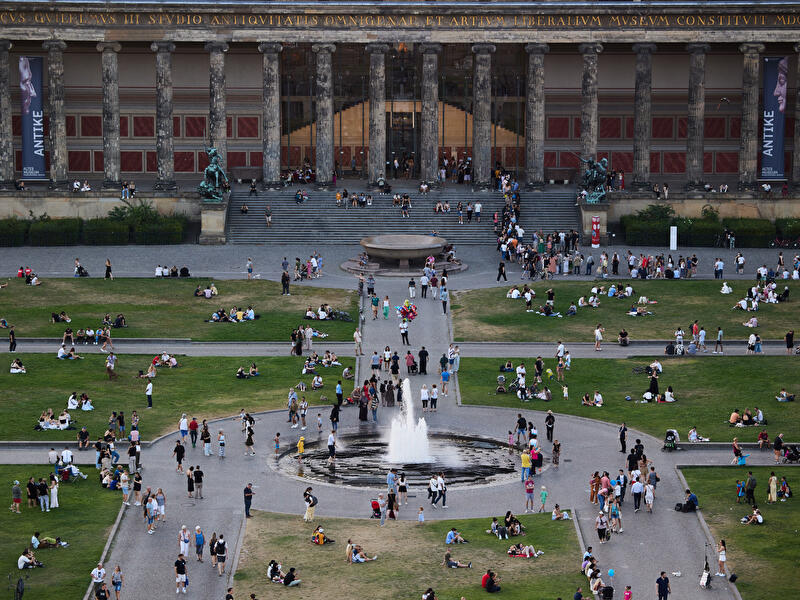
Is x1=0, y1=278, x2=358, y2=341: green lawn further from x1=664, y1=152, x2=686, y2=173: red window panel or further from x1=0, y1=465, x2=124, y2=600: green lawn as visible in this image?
x1=664, y1=152, x2=686, y2=173: red window panel

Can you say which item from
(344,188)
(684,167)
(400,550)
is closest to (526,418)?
(400,550)

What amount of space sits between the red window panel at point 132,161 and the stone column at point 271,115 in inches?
482

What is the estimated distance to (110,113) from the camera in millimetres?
107812

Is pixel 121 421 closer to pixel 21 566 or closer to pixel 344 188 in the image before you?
Answer: pixel 21 566

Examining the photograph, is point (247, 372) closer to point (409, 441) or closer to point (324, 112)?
point (409, 441)

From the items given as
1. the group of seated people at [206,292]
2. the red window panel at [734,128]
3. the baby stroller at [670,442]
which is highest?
the red window panel at [734,128]

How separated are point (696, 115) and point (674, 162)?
894 centimetres

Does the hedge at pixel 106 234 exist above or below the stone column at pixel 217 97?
below

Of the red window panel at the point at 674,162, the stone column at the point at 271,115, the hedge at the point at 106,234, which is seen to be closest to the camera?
the hedge at the point at 106,234

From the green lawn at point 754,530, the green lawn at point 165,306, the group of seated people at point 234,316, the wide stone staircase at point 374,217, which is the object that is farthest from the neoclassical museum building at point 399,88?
the green lawn at point 754,530

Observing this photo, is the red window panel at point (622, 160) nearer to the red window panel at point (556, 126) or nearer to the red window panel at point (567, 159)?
the red window panel at point (567, 159)

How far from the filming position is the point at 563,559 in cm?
4862

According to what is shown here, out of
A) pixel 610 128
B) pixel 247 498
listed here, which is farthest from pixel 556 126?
pixel 247 498

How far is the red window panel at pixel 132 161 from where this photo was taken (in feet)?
382
